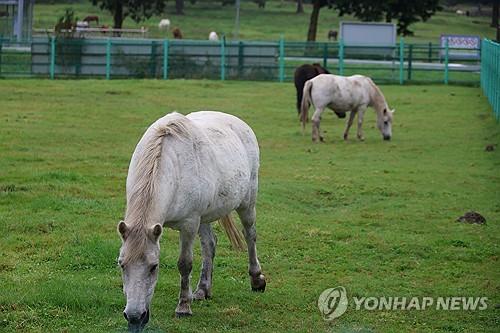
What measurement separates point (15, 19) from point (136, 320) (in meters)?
38.6

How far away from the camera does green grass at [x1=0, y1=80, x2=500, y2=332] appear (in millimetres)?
6637

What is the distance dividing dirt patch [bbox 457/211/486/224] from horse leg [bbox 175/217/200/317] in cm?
459

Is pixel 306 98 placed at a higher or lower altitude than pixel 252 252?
higher

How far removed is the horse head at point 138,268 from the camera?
17.7 ft

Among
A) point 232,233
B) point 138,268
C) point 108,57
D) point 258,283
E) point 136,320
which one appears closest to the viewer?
point 136,320

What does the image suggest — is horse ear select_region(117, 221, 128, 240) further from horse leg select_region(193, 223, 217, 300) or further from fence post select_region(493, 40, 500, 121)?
fence post select_region(493, 40, 500, 121)

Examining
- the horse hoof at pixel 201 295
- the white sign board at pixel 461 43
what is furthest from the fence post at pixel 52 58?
the horse hoof at pixel 201 295

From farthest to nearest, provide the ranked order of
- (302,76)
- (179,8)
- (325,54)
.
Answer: (179,8) → (325,54) → (302,76)

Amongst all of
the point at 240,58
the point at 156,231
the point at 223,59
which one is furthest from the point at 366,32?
the point at 156,231

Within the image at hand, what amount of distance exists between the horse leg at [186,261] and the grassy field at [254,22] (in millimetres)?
44811

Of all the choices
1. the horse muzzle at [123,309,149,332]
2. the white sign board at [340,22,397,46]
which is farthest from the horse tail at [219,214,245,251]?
the white sign board at [340,22,397,46]

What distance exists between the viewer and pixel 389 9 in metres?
45.4

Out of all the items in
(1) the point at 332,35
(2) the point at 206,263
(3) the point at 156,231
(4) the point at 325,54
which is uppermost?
(1) the point at 332,35

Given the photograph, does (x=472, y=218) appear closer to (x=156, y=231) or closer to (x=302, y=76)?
(x=156, y=231)
